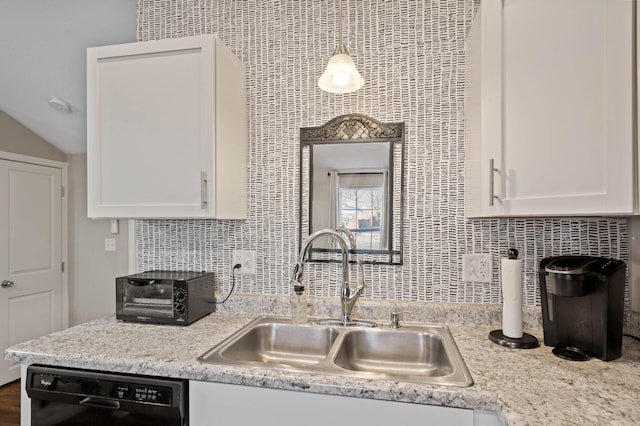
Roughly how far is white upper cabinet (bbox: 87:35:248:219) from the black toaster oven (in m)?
0.28

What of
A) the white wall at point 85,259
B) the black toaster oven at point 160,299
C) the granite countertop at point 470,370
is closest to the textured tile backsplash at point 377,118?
the black toaster oven at point 160,299

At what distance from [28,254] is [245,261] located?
2.47 m

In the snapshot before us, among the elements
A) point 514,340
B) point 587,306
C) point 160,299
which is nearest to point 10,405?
point 160,299

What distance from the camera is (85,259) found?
10.9ft

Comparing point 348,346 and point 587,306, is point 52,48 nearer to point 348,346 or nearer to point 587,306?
point 348,346

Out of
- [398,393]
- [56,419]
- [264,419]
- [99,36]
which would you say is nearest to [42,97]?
[99,36]

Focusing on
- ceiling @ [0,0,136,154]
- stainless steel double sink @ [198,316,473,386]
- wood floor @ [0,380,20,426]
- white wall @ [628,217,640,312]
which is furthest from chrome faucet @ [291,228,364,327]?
wood floor @ [0,380,20,426]

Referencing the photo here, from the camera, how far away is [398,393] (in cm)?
92

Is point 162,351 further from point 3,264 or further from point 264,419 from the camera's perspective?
point 3,264

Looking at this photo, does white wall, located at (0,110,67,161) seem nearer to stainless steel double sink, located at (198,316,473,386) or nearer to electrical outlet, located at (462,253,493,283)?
stainless steel double sink, located at (198,316,473,386)

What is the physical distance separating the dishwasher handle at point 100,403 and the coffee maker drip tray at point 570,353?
4.62ft

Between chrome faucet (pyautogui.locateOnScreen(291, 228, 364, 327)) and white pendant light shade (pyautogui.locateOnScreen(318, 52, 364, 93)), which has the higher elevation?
white pendant light shade (pyautogui.locateOnScreen(318, 52, 364, 93))

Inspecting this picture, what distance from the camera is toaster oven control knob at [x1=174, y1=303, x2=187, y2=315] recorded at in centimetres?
146

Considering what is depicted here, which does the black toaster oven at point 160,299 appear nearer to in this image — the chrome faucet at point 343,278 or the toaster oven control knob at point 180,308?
the toaster oven control knob at point 180,308
